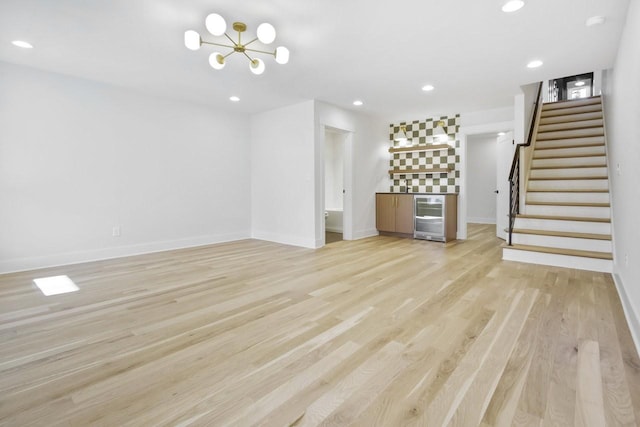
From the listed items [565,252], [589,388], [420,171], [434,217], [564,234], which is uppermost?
[420,171]

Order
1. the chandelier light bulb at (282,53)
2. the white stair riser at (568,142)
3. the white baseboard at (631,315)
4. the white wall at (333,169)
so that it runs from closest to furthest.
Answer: the white baseboard at (631,315) → the chandelier light bulb at (282,53) → the white stair riser at (568,142) → the white wall at (333,169)

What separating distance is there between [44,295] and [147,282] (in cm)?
79

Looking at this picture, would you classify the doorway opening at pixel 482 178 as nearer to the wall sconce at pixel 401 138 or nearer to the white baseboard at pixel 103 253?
the wall sconce at pixel 401 138

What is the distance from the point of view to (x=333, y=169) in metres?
7.20

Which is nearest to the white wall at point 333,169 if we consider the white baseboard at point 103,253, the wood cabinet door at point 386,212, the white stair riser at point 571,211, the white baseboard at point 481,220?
the wood cabinet door at point 386,212

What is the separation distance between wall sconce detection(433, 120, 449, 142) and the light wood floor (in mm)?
3234

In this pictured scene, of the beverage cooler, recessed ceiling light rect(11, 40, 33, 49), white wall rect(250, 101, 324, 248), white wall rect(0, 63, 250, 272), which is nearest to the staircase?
the beverage cooler

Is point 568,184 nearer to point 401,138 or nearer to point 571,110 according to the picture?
point 571,110

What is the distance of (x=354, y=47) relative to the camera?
3020mm

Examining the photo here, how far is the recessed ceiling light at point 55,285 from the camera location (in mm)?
2824

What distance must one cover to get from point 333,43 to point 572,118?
17.3 feet

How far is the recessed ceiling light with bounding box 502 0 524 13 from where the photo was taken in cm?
230

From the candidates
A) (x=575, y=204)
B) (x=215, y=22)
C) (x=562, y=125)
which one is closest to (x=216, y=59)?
(x=215, y=22)

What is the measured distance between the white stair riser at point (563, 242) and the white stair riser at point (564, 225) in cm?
25
